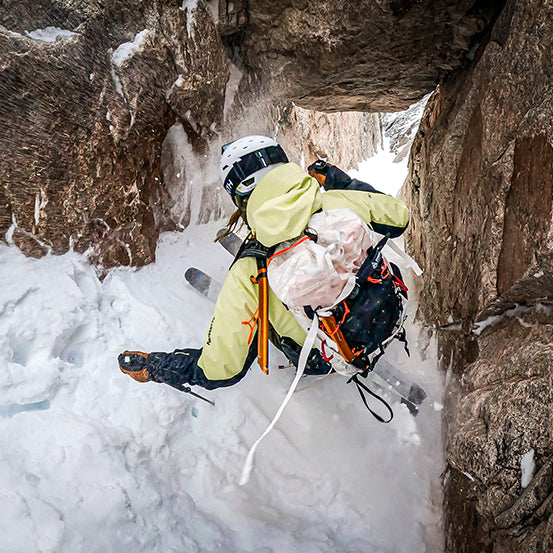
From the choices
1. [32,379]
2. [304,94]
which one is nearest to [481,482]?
[32,379]

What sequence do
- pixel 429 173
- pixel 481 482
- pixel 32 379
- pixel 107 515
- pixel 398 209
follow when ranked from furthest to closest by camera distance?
pixel 429 173, pixel 398 209, pixel 32 379, pixel 107 515, pixel 481 482

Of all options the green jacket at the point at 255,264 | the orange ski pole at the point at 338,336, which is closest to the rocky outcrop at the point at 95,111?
the green jacket at the point at 255,264

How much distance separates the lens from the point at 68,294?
297 centimetres

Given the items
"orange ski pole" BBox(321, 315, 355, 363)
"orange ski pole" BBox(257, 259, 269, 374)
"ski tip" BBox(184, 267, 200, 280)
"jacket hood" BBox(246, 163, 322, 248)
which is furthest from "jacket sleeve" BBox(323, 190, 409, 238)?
"ski tip" BBox(184, 267, 200, 280)

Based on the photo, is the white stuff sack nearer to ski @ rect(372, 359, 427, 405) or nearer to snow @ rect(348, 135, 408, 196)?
ski @ rect(372, 359, 427, 405)

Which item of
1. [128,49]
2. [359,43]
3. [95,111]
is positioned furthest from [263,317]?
[359,43]

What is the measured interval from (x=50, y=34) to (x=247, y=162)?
1602 millimetres

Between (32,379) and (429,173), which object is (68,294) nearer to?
(32,379)

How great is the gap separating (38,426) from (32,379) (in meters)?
0.29

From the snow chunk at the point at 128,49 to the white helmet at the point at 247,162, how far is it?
1251 millimetres

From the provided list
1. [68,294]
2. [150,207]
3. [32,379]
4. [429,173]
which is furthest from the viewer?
[429,173]

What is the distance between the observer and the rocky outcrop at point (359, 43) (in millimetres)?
3457

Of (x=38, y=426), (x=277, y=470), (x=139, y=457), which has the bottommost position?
(x=277, y=470)

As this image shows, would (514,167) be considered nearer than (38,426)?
No
